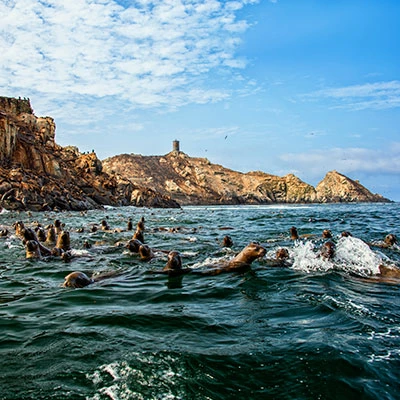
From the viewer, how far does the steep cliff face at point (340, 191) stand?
534 feet

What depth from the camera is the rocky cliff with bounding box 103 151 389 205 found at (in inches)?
5950

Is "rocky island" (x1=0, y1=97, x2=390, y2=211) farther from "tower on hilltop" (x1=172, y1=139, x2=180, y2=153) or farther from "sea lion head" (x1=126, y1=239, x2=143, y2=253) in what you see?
"sea lion head" (x1=126, y1=239, x2=143, y2=253)

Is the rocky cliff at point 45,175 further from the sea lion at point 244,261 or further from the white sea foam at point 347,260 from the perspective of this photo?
the white sea foam at point 347,260

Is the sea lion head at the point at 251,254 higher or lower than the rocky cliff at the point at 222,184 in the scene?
lower

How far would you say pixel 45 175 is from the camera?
203 ft

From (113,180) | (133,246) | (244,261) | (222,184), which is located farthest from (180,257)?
(222,184)

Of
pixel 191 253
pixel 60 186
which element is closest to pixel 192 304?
pixel 191 253

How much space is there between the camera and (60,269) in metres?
10.9

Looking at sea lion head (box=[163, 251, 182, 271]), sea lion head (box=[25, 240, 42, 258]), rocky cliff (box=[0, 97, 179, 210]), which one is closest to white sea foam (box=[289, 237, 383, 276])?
sea lion head (box=[163, 251, 182, 271])

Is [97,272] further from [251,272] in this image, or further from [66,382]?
[66,382]

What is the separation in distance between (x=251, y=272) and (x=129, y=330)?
490cm

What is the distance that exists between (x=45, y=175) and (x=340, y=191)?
132 meters

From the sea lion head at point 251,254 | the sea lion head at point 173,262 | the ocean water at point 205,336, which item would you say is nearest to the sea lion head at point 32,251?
the ocean water at point 205,336

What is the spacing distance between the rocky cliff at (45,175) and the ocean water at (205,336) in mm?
41798
